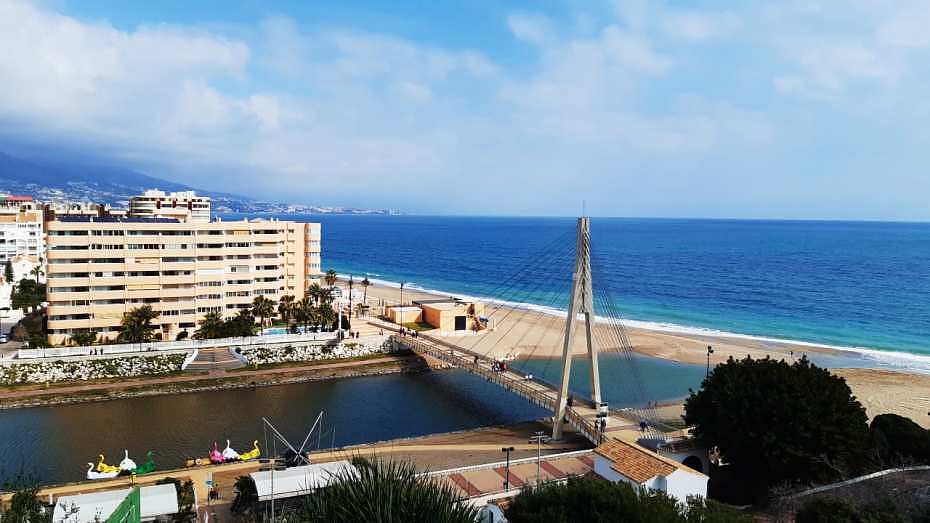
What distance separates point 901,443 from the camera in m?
26.0

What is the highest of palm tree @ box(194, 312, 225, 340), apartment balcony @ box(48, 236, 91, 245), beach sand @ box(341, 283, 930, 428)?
apartment balcony @ box(48, 236, 91, 245)

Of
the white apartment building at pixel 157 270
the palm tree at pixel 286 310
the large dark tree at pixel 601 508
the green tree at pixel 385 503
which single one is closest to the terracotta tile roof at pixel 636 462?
the large dark tree at pixel 601 508

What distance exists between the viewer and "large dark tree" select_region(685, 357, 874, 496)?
22484 millimetres

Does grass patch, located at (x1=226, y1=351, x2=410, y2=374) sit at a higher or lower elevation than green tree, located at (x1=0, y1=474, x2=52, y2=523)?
lower

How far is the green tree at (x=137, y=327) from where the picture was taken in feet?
145

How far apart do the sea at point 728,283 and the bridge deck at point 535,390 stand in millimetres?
6871

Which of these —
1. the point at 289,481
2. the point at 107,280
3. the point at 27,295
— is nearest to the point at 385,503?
the point at 289,481

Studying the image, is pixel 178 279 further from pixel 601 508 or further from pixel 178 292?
pixel 601 508

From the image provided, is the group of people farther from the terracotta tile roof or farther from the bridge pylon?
the terracotta tile roof

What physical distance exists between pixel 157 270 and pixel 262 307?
29.1 ft

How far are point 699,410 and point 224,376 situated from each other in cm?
3143

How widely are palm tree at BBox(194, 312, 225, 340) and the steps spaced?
2118mm

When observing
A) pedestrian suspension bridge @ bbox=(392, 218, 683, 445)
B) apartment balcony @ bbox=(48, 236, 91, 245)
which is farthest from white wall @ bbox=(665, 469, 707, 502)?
apartment balcony @ bbox=(48, 236, 91, 245)

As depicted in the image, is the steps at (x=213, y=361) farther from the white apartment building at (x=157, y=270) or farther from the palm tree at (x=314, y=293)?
the palm tree at (x=314, y=293)
